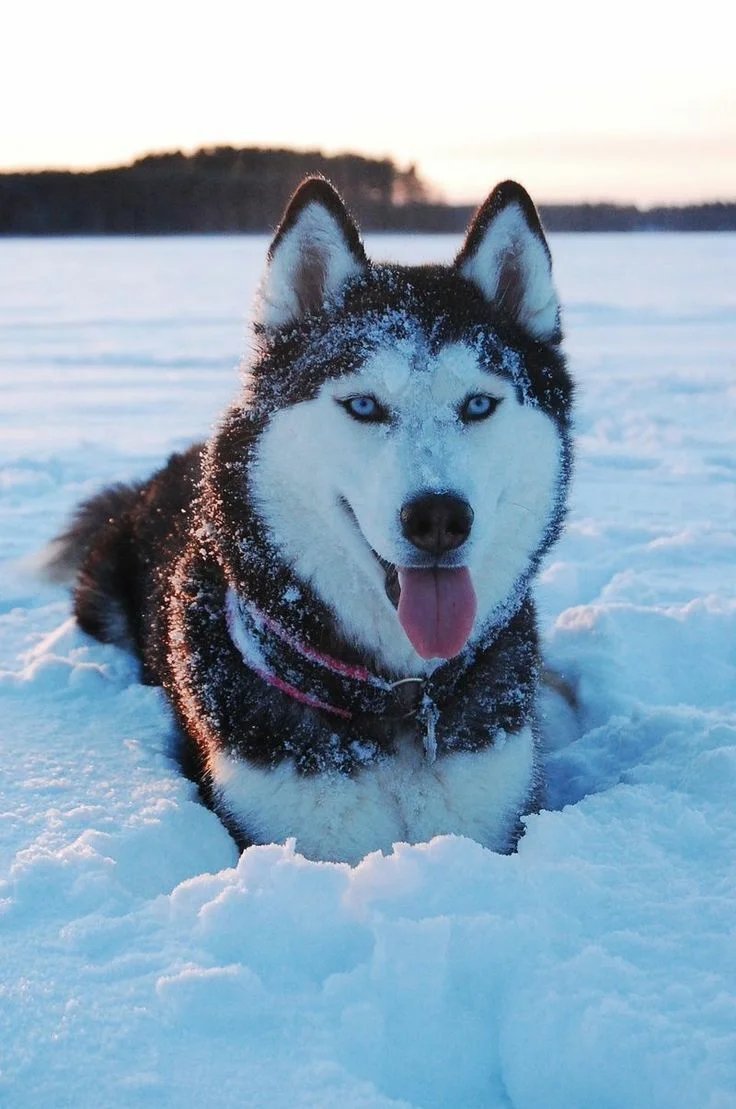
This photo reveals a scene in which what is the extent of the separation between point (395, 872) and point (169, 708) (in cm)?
135

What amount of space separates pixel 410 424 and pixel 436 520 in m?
0.27

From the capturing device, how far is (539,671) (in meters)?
2.71

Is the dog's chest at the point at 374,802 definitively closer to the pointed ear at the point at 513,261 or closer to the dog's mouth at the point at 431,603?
the dog's mouth at the point at 431,603

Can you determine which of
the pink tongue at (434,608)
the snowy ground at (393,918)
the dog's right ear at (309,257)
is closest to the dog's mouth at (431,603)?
the pink tongue at (434,608)

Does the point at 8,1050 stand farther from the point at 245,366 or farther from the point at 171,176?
the point at 171,176

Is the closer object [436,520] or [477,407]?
[436,520]

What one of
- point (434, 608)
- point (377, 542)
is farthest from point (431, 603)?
point (377, 542)

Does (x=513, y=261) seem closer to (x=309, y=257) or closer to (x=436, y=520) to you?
(x=309, y=257)

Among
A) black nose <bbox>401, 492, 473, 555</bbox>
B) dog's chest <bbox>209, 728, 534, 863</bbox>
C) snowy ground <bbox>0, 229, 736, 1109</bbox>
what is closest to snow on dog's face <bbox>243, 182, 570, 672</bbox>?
black nose <bbox>401, 492, 473, 555</bbox>

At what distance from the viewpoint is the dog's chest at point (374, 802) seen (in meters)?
2.24

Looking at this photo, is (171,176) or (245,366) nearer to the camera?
(245,366)

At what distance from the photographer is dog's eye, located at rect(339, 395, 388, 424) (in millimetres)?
2207

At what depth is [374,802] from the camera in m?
2.26

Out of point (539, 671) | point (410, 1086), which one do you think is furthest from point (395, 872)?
point (539, 671)
